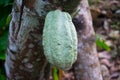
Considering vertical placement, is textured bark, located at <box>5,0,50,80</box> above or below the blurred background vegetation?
above

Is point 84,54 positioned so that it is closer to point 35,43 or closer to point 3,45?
point 35,43

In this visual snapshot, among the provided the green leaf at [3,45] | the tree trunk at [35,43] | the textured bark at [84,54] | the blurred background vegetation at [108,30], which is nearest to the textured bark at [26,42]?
the tree trunk at [35,43]

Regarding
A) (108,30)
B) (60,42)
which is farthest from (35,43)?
(108,30)

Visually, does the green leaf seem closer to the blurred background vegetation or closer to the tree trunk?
the tree trunk

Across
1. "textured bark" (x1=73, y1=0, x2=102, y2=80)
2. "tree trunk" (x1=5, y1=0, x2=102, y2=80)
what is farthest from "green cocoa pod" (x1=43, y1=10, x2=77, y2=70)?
"textured bark" (x1=73, y1=0, x2=102, y2=80)

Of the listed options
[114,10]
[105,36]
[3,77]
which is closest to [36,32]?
[3,77]

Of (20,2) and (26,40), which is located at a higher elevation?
(20,2)

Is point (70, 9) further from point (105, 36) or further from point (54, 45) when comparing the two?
point (105, 36)
